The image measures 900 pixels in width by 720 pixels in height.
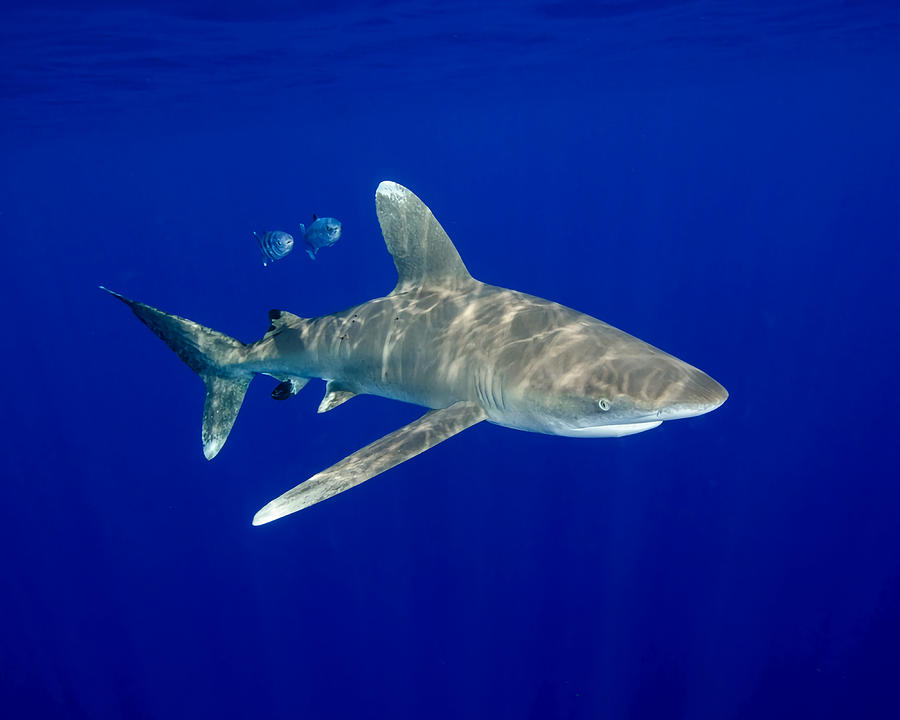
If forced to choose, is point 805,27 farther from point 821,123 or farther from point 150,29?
point 821,123

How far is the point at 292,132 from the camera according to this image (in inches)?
1754

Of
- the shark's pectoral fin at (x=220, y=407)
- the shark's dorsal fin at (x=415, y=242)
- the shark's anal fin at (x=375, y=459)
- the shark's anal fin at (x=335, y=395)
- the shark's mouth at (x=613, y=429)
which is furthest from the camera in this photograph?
the shark's pectoral fin at (x=220, y=407)

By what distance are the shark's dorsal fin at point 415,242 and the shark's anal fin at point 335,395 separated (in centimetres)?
113

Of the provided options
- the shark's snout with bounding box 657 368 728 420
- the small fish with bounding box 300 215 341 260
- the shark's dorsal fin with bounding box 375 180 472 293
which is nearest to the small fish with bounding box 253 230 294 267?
the small fish with bounding box 300 215 341 260

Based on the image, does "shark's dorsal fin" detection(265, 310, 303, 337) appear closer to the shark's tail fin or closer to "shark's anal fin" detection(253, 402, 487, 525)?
the shark's tail fin

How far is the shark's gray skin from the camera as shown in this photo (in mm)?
4250

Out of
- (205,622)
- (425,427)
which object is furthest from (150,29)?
(425,427)

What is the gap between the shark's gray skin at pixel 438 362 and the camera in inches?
167

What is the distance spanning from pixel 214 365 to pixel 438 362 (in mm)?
2680

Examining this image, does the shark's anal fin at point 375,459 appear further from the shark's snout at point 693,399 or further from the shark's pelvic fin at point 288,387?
the shark's pelvic fin at point 288,387

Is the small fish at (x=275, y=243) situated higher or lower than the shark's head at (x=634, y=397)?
higher

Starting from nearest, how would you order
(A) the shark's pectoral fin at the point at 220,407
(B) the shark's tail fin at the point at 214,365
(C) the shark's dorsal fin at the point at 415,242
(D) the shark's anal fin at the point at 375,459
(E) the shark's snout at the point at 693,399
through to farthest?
1. (E) the shark's snout at the point at 693,399
2. (D) the shark's anal fin at the point at 375,459
3. (C) the shark's dorsal fin at the point at 415,242
4. (B) the shark's tail fin at the point at 214,365
5. (A) the shark's pectoral fin at the point at 220,407

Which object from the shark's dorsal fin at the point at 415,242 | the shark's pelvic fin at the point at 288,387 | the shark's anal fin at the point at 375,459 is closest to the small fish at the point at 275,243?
the shark's pelvic fin at the point at 288,387

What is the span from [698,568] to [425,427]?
10.7m
